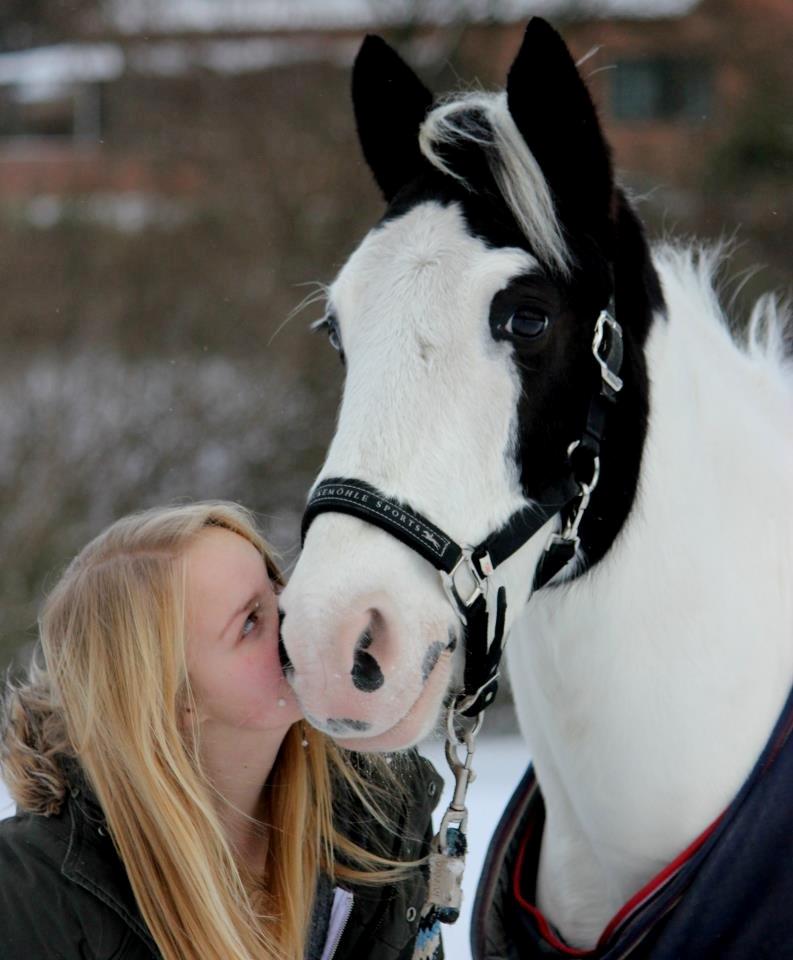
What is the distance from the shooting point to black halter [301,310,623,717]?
59.9 inches

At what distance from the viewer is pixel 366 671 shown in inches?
59.1

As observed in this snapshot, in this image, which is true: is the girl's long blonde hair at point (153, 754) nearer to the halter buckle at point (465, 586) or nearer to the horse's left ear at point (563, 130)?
the halter buckle at point (465, 586)

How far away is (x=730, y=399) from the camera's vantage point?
1953mm

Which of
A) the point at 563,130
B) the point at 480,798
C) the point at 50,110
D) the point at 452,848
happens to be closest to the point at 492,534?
the point at 452,848

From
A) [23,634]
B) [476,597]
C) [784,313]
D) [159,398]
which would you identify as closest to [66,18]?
[159,398]

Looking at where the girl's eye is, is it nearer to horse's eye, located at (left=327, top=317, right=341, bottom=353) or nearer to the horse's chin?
the horse's chin

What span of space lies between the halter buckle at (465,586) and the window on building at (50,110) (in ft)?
27.5

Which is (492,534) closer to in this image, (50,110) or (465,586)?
(465,586)

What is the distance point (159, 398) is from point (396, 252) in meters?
5.53

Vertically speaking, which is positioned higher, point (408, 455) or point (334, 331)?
Result: point (334, 331)

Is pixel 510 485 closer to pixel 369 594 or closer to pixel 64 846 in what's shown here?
pixel 369 594

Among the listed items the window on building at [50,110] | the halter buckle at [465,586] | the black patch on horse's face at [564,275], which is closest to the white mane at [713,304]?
the black patch on horse's face at [564,275]

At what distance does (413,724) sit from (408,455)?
0.36 m

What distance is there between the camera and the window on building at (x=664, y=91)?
9.12 metres
